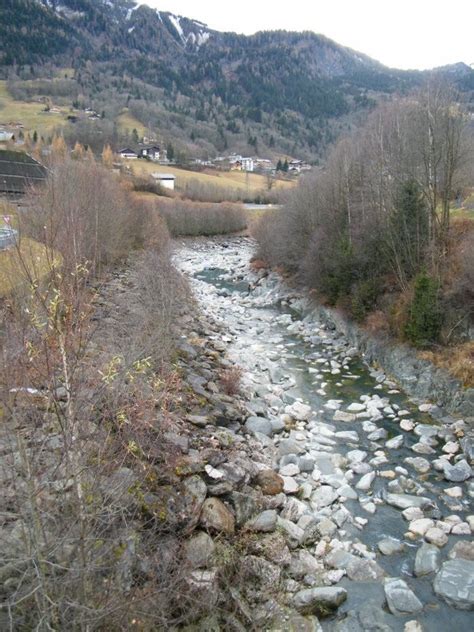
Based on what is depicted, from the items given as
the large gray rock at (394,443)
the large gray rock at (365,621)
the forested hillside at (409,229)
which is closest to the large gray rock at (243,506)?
the large gray rock at (365,621)

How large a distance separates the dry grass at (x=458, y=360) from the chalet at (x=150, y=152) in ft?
362

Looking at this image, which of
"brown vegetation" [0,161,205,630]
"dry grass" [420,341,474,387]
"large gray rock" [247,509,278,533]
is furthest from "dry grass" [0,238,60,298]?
"dry grass" [420,341,474,387]

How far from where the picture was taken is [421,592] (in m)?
8.52

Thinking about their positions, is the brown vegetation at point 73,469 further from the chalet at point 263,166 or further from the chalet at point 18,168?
the chalet at point 263,166

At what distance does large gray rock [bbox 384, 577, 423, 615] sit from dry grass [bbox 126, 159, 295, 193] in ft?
274

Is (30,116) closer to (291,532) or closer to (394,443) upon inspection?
(394,443)

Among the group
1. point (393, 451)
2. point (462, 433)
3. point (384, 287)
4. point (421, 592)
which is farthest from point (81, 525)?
point (384, 287)

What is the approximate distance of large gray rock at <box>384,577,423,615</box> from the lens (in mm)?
8096

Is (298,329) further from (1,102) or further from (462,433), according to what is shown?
(1,102)

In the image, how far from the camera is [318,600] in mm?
8102

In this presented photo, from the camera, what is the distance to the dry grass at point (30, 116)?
122713 millimetres

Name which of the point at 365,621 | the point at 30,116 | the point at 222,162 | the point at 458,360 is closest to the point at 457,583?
the point at 365,621

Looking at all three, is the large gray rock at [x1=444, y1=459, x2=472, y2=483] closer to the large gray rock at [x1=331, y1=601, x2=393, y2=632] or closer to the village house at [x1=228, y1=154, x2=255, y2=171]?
the large gray rock at [x1=331, y1=601, x2=393, y2=632]

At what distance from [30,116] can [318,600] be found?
155530 mm
